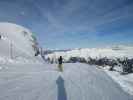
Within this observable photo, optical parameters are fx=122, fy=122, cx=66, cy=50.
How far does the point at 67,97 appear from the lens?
7.36m

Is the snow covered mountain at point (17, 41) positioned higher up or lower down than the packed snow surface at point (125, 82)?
higher up

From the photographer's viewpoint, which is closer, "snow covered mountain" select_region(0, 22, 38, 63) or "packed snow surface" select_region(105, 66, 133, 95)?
"packed snow surface" select_region(105, 66, 133, 95)

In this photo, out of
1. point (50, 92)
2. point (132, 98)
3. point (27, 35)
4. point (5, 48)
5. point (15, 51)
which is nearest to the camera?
point (50, 92)

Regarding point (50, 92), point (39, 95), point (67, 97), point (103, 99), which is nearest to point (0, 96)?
point (39, 95)

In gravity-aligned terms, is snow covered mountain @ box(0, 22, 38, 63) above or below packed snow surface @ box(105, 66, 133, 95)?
above

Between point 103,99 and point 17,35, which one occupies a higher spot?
point 17,35

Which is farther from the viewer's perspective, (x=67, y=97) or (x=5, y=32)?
(x=5, y=32)

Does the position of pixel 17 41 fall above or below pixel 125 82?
above

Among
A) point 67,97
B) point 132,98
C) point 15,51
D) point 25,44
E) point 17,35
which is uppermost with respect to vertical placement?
point 17,35

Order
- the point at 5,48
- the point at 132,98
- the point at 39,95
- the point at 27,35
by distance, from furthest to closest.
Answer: the point at 27,35 → the point at 5,48 → the point at 132,98 → the point at 39,95

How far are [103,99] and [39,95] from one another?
12.9 ft

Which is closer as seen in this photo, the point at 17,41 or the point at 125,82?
the point at 125,82

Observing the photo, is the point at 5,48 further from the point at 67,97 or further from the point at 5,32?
the point at 67,97

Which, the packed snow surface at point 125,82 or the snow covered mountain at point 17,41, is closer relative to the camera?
the packed snow surface at point 125,82
